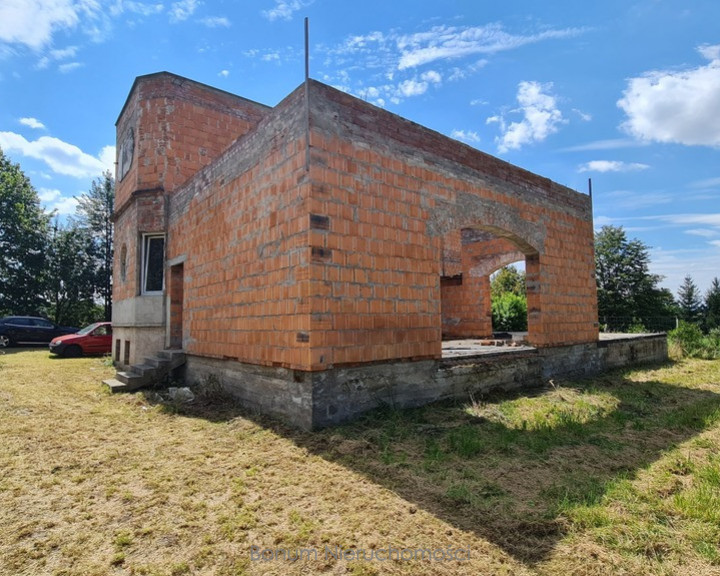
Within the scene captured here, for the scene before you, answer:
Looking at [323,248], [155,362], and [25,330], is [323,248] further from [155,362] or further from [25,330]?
[25,330]

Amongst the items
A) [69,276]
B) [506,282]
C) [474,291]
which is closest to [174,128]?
[474,291]

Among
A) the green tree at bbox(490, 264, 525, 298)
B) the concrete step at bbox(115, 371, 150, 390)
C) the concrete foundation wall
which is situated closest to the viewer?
the concrete step at bbox(115, 371, 150, 390)

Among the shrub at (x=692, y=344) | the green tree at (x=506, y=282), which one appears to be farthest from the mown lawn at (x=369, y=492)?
the green tree at (x=506, y=282)

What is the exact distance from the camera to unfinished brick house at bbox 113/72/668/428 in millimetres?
5328

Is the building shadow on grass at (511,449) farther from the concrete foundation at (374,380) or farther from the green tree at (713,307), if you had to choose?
the green tree at (713,307)

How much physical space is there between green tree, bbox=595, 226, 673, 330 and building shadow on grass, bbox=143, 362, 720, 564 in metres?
29.2

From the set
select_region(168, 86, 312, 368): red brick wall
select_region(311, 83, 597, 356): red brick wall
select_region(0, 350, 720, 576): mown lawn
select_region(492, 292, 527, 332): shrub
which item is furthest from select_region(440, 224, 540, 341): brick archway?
select_region(168, 86, 312, 368): red brick wall

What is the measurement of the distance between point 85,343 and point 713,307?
44174mm

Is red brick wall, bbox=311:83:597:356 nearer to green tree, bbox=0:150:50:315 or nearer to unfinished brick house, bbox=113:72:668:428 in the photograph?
unfinished brick house, bbox=113:72:668:428

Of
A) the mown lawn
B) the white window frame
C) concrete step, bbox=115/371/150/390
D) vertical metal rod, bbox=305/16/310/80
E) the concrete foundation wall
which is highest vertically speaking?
vertical metal rod, bbox=305/16/310/80

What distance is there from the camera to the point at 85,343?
14.6 m

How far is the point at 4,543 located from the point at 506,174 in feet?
27.8

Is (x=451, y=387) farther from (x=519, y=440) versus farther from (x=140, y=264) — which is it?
(x=140, y=264)

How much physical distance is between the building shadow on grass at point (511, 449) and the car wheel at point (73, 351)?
10.3 meters
